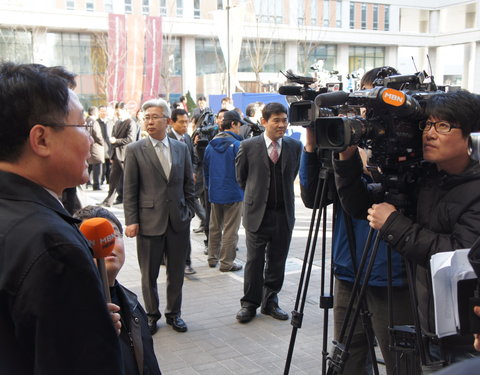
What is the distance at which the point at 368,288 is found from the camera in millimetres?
3084

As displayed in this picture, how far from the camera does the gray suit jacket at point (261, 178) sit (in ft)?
17.1

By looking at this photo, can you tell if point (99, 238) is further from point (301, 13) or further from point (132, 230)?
point (301, 13)

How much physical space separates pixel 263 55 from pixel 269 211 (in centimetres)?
3408

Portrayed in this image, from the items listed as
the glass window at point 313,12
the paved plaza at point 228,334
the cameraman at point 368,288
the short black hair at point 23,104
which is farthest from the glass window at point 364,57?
the short black hair at point 23,104

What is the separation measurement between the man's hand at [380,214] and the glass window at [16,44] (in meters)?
29.2

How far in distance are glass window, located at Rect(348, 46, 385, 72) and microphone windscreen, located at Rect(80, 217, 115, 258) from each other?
45.1 m

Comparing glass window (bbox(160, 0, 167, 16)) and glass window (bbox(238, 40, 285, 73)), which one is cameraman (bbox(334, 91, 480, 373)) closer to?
glass window (bbox(238, 40, 285, 73))

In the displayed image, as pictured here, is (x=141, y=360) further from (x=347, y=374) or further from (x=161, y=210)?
(x=161, y=210)

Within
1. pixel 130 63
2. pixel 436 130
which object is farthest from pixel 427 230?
pixel 130 63

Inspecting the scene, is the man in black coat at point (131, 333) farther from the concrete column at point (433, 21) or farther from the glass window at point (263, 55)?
the concrete column at point (433, 21)

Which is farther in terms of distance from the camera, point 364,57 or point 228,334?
point 364,57

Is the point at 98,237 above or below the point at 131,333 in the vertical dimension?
above

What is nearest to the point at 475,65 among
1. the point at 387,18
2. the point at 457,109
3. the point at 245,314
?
the point at 387,18

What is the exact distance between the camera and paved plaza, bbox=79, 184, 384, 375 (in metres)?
4.21
